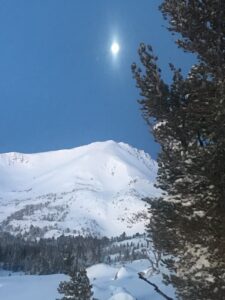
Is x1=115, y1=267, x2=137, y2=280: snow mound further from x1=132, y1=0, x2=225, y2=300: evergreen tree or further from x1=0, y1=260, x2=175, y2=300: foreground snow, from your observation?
x1=132, y1=0, x2=225, y2=300: evergreen tree

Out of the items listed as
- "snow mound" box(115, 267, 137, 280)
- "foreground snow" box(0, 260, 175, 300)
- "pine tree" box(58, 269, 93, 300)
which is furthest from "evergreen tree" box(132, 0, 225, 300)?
"snow mound" box(115, 267, 137, 280)

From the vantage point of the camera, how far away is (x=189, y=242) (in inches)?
439

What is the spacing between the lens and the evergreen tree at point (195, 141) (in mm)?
10305

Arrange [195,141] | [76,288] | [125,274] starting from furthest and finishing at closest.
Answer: [125,274] < [76,288] < [195,141]

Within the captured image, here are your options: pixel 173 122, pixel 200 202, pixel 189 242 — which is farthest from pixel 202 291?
pixel 173 122

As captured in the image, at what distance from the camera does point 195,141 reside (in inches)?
429

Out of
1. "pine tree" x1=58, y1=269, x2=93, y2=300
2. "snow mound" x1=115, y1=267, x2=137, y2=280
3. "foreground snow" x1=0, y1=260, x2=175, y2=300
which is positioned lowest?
"pine tree" x1=58, y1=269, x2=93, y2=300

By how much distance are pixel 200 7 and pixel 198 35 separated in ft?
2.17

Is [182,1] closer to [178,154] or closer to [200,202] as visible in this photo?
[178,154]

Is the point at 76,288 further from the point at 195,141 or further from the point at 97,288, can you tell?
the point at 97,288

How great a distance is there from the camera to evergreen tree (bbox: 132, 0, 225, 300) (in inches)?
406

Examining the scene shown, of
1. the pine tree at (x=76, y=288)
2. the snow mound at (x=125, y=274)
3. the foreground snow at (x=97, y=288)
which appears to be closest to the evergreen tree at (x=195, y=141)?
the pine tree at (x=76, y=288)

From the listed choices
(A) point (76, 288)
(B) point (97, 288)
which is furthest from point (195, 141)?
(B) point (97, 288)

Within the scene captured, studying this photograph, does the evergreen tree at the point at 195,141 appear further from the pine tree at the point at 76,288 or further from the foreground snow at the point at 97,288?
the foreground snow at the point at 97,288
